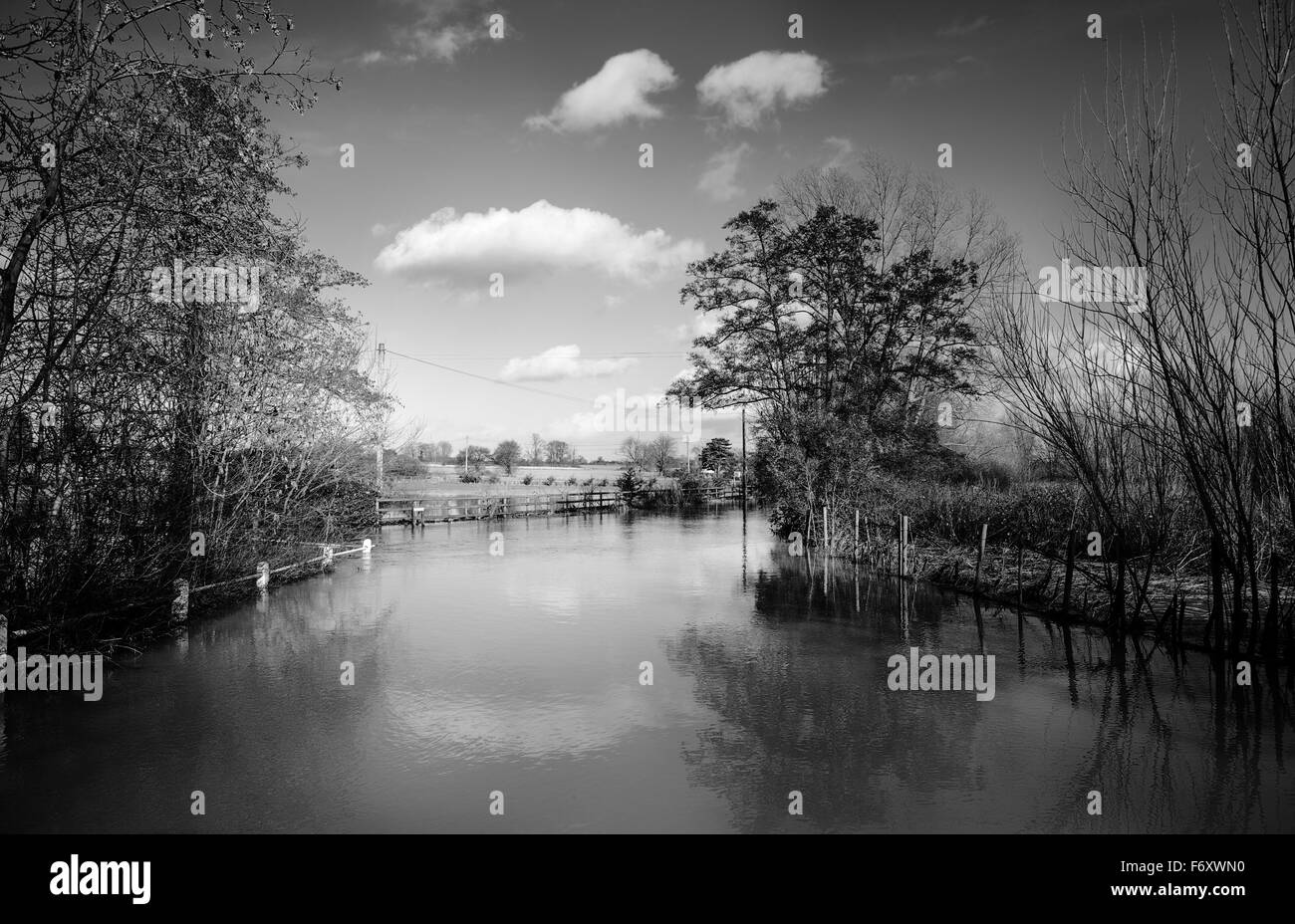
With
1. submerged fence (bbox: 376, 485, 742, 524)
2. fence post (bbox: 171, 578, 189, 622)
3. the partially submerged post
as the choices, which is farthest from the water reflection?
submerged fence (bbox: 376, 485, 742, 524)

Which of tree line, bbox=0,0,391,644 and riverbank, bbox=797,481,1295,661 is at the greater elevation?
tree line, bbox=0,0,391,644

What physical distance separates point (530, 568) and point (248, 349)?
7192 millimetres

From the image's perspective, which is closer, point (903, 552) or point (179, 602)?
point (179, 602)

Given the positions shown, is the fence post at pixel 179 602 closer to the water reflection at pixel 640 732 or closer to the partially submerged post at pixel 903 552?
the water reflection at pixel 640 732

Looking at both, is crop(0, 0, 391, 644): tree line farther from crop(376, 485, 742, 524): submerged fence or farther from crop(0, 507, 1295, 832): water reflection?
crop(376, 485, 742, 524): submerged fence

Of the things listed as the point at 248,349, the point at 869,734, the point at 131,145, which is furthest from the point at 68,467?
the point at 869,734

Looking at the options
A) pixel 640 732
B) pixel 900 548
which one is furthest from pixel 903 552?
pixel 640 732

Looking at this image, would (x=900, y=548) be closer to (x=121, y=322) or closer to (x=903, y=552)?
(x=903, y=552)

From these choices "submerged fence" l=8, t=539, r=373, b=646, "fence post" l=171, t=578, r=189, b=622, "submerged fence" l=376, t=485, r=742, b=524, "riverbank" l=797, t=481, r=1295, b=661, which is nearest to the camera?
"submerged fence" l=8, t=539, r=373, b=646

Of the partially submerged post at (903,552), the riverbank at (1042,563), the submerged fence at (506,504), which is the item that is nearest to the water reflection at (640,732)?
the riverbank at (1042,563)

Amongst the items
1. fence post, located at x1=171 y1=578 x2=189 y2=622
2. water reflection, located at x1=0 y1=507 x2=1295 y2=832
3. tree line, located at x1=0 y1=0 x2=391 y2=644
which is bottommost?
water reflection, located at x1=0 y1=507 x2=1295 y2=832

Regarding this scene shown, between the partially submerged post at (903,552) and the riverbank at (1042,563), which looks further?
the partially submerged post at (903,552)
